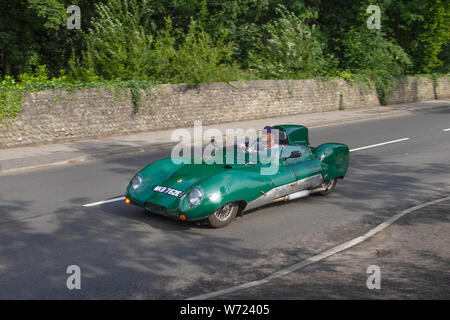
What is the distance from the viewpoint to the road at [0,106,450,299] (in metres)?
6.57

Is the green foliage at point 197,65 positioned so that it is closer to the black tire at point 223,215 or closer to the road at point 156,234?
the road at point 156,234

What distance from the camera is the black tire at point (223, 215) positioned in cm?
859

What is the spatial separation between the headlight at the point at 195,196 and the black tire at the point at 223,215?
0.41 meters

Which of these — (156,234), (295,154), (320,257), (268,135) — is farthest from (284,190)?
(156,234)

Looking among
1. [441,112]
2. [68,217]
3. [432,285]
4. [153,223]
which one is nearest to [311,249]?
[432,285]

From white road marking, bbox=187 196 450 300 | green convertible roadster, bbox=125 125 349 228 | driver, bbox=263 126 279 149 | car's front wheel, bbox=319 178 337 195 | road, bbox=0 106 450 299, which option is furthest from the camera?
car's front wheel, bbox=319 178 337 195

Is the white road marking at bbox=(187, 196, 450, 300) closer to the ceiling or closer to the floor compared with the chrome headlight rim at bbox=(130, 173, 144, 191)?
closer to the floor

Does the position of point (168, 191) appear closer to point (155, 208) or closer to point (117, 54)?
point (155, 208)

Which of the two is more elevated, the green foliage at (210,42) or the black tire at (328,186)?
the green foliage at (210,42)

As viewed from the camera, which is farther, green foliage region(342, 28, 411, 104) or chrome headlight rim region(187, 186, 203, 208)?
green foliage region(342, 28, 411, 104)

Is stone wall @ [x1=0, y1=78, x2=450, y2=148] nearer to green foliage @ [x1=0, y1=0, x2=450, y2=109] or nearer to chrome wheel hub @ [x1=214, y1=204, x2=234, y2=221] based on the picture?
green foliage @ [x1=0, y1=0, x2=450, y2=109]

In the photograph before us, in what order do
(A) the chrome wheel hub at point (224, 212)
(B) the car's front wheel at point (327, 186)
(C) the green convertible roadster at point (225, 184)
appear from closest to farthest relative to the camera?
(C) the green convertible roadster at point (225, 184) → (A) the chrome wheel hub at point (224, 212) → (B) the car's front wheel at point (327, 186)

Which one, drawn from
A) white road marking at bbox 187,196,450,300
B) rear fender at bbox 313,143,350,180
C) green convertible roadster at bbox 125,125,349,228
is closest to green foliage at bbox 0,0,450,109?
green convertible roadster at bbox 125,125,349,228

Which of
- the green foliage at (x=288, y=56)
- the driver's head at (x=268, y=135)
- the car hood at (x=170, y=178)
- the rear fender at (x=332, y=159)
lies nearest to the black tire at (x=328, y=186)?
the rear fender at (x=332, y=159)
